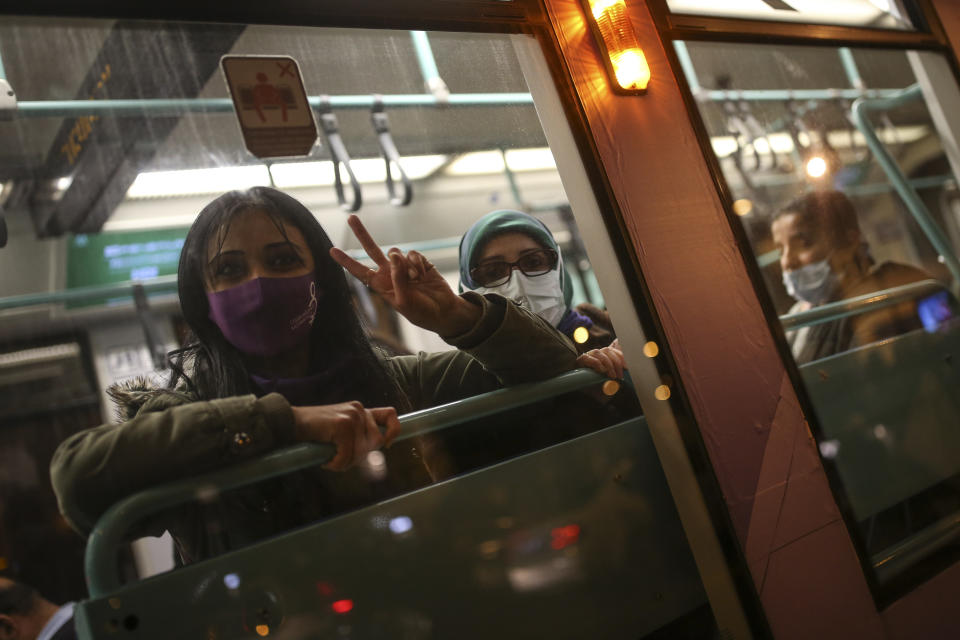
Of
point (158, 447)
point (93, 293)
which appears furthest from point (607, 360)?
point (93, 293)

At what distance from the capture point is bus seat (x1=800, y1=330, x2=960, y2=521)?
238 cm

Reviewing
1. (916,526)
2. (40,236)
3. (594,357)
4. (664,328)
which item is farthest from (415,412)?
(916,526)

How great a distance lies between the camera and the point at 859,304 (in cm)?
254

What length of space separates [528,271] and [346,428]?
0.73 meters

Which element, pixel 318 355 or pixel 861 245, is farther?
pixel 861 245

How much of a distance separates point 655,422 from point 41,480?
4.47 ft

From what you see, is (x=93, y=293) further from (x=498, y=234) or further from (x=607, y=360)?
(x=607, y=360)

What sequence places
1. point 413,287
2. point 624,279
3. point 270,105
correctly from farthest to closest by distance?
point 624,279 → point 413,287 → point 270,105

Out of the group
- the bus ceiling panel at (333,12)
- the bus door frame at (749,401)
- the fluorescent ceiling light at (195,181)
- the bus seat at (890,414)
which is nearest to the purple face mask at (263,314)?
the fluorescent ceiling light at (195,181)

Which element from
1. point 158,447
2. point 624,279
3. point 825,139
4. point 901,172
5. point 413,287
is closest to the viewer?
point 158,447

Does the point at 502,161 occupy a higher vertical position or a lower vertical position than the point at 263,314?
higher

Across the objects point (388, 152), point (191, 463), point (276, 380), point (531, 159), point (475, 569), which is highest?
point (388, 152)

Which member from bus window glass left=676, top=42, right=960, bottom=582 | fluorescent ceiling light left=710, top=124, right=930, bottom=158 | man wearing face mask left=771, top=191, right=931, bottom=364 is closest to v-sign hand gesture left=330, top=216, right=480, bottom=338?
bus window glass left=676, top=42, right=960, bottom=582

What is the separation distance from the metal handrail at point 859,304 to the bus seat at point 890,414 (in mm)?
140
